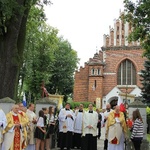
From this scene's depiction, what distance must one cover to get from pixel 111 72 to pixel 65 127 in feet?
82.4

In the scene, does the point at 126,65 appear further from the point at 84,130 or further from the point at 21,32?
the point at 84,130

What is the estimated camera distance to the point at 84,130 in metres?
11.0

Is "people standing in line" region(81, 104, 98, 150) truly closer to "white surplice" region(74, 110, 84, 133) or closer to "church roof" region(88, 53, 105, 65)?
"white surplice" region(74, 110, 84, 133)

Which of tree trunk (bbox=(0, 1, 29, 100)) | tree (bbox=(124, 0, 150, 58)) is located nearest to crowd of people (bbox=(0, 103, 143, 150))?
tree trunk (bbox=(0, 1, 29, 100))

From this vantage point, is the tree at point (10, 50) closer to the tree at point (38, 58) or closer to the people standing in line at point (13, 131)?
the people standing in line at point (13, 131)

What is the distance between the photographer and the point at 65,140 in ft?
38.1

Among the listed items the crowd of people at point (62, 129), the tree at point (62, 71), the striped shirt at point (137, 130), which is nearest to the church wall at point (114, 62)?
the tree at point (62, 71)

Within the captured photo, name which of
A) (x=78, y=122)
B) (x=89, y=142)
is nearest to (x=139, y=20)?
(x=78, y=122)

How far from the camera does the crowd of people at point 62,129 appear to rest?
866 centimetres

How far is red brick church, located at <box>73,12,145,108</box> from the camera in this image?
35.2 meters

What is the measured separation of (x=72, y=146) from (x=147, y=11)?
676cm

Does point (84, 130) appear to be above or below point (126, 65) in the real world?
below

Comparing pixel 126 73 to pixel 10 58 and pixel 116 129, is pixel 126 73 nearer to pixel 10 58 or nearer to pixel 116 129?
pixel 10 58

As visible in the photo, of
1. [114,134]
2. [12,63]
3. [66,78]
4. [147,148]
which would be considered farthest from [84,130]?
[66,78]
